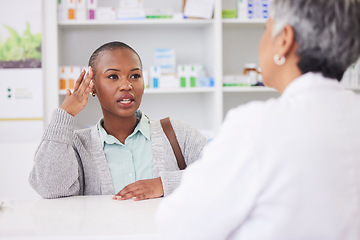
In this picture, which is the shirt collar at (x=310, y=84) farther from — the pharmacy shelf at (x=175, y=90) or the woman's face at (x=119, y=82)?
the pharmacy shelf at (x=175, y=90)

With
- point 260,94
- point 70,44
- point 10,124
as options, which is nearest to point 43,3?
point 70,44

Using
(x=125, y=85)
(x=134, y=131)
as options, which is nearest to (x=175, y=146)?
(x=134, y=131)

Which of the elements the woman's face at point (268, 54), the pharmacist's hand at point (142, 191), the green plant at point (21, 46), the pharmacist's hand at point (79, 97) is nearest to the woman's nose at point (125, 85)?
the pharmacist's hand at point (79, 97)

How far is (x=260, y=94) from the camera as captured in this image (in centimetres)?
376

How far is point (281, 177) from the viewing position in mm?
703

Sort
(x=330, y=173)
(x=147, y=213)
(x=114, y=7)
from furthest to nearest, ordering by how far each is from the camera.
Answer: (x=114, y=7), (x=147, y=213), (x=330, y=173)

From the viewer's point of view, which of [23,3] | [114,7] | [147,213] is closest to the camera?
[147,213]

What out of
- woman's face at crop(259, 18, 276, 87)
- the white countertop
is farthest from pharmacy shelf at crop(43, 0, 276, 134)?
woman's face at crop(259, 18, 276, 87)

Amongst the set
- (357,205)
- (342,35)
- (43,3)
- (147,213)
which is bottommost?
(147,213)

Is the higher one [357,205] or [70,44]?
[70,44]

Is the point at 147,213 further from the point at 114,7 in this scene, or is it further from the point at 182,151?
the point at 114,7

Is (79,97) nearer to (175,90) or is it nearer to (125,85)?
(125,85)

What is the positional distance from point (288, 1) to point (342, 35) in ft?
0.36

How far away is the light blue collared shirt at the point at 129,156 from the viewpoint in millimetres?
1680
